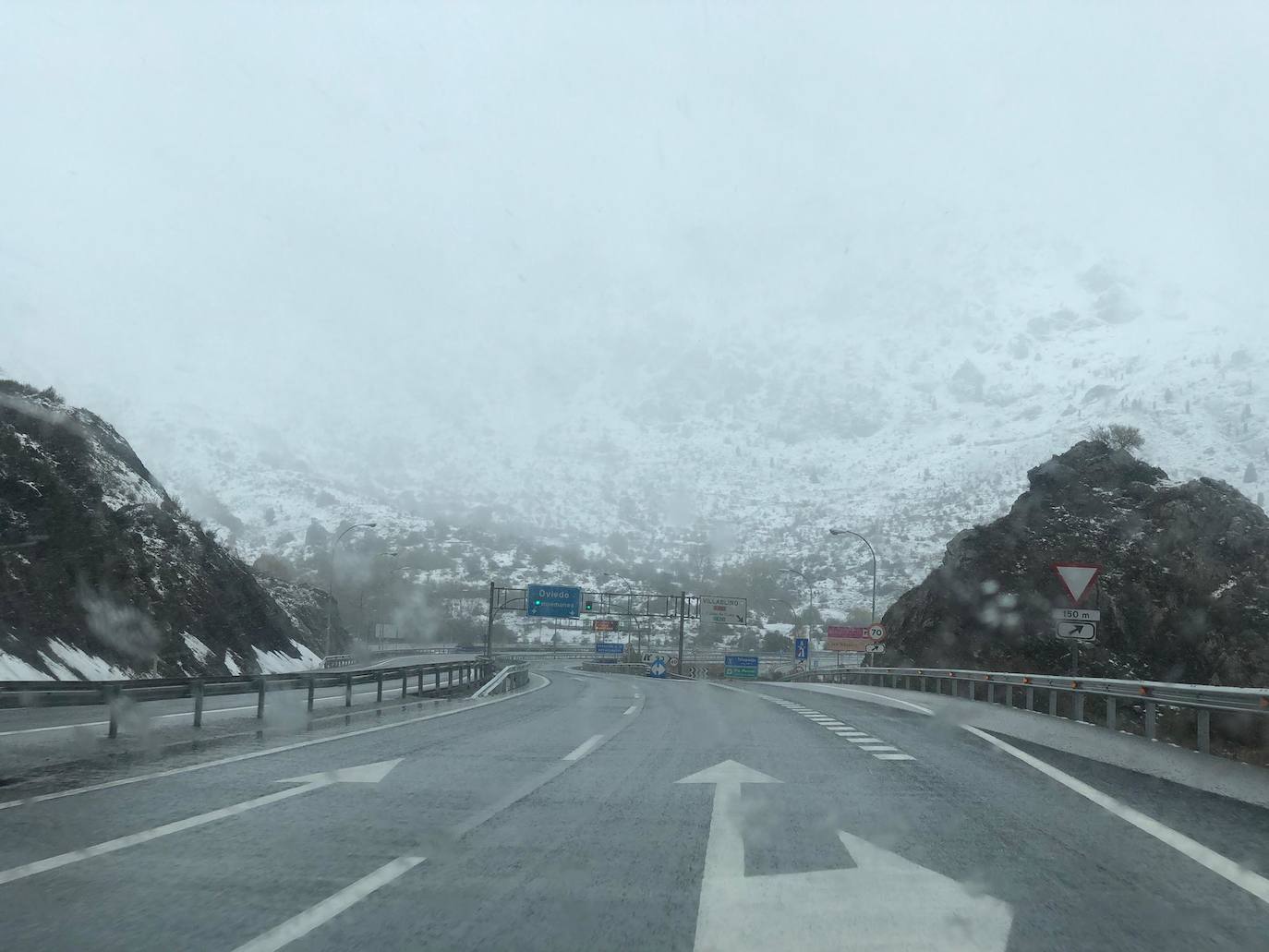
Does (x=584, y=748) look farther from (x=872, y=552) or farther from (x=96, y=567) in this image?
(x=872, y=552)

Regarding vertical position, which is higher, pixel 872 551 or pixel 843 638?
pixel 872 551

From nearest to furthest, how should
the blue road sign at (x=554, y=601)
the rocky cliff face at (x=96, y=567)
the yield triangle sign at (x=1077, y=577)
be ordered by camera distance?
the yield triangle sign at (x=1077, y=577), the rocky cliff face at (x=96, y=567), the blue road sign at (x=554, y=601)

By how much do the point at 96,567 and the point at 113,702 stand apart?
26382mm

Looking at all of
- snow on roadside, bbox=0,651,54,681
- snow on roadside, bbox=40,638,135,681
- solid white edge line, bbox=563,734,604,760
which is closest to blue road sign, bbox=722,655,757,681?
snow on roadside, bbox=40,638,135,681

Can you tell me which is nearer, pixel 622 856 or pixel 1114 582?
pixel 622 856

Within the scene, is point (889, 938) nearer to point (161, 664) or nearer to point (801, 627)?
point (161, 664)

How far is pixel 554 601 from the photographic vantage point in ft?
257

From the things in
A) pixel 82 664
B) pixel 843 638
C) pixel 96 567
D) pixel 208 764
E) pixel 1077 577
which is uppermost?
pixel 96 567

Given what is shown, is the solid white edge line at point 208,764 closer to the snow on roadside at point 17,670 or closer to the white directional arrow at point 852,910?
the white directional arrow at point 852,910

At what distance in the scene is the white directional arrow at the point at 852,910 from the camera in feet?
16.1

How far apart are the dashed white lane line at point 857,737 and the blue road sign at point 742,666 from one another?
69434 millimetres

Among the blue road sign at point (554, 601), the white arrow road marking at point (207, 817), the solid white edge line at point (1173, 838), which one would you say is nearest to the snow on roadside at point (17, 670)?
the white arrow road marking at point (207, 817)

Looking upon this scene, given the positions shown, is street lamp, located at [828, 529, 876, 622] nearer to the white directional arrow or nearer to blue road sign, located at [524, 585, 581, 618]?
blue road sign, located at [524, 585, 581, 618]

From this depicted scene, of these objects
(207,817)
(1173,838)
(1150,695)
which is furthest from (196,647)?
(1173,838)
